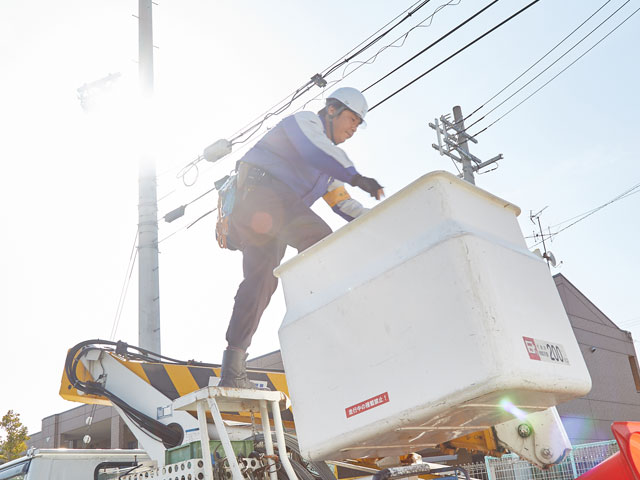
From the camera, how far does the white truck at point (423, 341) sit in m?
2.07

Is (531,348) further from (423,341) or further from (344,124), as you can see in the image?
(344,124)

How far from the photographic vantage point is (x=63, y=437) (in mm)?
30078

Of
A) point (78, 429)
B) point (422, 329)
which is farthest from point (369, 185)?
point (78, 429)

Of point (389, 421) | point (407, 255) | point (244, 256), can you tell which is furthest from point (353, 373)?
point (244, 256)

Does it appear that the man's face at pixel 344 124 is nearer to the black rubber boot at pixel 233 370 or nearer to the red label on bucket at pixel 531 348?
the black rubber boot at pixel 233 370

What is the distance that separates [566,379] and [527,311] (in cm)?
29

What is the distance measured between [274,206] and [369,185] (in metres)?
0.58

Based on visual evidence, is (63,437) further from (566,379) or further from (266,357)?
(566,379)

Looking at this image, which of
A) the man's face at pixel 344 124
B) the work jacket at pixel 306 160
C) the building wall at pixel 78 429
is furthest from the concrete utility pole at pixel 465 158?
the building wall at pixel 78 429

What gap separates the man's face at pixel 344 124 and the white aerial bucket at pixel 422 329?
1255 mm

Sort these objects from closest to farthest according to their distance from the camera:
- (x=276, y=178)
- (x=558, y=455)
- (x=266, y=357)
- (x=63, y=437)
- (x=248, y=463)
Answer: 1. (x=558, y=455)
2. (x=248, y=463)
3. (x=276, y=178)
4. (x=266, y=357)
5. (x=63, y=437)

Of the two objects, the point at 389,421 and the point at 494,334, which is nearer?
the point at 494,334

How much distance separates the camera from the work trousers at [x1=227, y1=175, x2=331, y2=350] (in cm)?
335

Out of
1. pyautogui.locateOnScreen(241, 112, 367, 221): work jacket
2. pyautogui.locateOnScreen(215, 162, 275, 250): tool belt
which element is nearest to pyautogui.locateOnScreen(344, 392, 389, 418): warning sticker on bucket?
pyautogui.locateOnScreen(241, 112, 367, 221): work jacket
